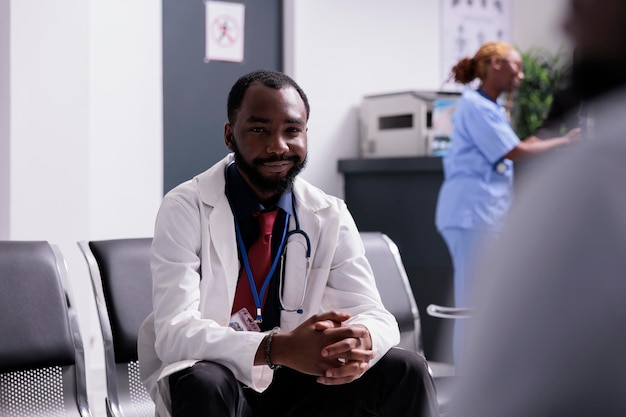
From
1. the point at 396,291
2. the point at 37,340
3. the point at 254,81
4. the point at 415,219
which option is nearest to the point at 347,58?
the point at 415,219

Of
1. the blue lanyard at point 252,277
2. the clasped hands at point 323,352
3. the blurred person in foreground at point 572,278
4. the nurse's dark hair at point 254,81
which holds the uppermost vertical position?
the nurse's dark hair at point 254,81

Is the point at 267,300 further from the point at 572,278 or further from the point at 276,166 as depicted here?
the point at 572,278

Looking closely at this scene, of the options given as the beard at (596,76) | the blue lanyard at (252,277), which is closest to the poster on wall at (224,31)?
the blue lanyard at (252,277)

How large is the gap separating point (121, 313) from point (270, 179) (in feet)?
1.40

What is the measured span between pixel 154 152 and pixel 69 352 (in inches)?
82.8

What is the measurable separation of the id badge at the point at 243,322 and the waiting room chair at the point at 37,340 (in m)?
0.35

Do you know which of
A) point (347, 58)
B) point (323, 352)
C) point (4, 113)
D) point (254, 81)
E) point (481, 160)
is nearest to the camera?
point (323, 352)

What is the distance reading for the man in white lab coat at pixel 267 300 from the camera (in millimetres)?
1687

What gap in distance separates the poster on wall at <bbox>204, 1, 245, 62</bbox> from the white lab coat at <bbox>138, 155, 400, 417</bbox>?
2377 millimetres

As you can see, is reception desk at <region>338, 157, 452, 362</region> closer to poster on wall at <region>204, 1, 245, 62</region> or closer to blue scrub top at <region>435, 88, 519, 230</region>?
blue scrub top at <region>435, 88, 519, 230</region>

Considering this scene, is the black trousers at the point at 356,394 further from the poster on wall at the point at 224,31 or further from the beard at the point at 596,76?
the poster on wall at the point at 224,31

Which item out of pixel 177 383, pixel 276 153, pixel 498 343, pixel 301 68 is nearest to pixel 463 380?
pixel 498 343

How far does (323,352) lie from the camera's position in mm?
1663

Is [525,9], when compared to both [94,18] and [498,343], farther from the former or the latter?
[498,343]
